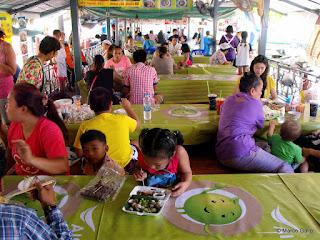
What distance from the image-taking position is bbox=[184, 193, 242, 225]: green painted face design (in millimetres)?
1474

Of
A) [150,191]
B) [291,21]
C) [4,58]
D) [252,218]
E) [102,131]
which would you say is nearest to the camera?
[252,218]

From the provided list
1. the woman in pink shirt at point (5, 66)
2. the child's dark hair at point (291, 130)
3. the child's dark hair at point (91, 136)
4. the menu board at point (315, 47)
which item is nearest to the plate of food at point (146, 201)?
the child's dark hair at point (91, 136)

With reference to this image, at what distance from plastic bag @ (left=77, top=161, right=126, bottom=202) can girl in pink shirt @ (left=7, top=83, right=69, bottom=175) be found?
0.29 m

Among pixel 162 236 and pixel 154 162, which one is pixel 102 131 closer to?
pixel 154 162

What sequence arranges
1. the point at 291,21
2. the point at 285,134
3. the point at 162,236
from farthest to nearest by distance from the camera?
the point at 291,21
the point at 285,134
the point at 162,236

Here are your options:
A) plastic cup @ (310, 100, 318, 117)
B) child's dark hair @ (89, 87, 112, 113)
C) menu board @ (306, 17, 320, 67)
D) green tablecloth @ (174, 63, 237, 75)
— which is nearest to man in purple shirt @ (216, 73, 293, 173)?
plastic cup @ (310, 100, 318, 117)

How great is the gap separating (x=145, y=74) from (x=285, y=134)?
2278 millimetres

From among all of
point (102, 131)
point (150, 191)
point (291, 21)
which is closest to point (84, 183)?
point (150, 191)

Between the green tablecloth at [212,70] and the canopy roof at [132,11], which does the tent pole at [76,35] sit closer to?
the green tablecloth at [212,70]

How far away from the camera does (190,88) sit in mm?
5309

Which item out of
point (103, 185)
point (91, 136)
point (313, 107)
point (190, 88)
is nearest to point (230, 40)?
point (190, 88)

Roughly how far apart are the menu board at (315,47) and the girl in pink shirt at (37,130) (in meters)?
8.12

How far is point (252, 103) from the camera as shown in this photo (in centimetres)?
278

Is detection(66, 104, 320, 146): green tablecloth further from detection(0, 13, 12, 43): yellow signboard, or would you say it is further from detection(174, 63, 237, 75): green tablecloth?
detection(0, 13, 12, 43): yellow signboard
